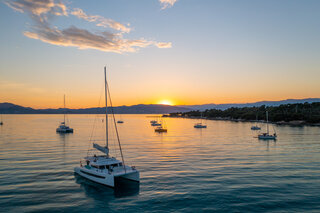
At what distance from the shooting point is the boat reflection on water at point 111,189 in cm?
2612

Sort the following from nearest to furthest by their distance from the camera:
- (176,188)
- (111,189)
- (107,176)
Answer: (176,188), (107,176), (111,189)

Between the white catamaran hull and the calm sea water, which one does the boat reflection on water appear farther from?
the white catamaran hull

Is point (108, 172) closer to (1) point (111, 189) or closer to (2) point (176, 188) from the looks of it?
(1) point (111, 189)

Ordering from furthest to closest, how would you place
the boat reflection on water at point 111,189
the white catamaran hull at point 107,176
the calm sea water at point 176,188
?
the white catamaran hull at point 107,176 → the boat reflection on water at point 111,189 → the calm sea water at point 176,188

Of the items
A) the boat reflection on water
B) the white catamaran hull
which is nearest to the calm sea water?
the boat reflection on water

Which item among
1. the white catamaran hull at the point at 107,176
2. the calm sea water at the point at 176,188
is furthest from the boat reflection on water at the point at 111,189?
the white catamaran hull at the point at 107,176

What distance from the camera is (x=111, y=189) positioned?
27984 mm

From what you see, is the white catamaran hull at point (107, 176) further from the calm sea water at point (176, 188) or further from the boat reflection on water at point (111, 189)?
the calm sea water at point (176, 188)

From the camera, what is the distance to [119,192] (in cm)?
2695

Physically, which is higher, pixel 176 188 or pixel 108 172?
pixel 108 172

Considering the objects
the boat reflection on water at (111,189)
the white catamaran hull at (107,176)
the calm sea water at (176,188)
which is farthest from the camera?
the white catamaran hull at (107,176)

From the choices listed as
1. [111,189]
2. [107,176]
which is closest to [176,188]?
[111,189]

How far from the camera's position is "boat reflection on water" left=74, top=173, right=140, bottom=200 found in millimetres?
26125

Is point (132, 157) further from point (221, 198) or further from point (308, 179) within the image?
point (308, 179)
